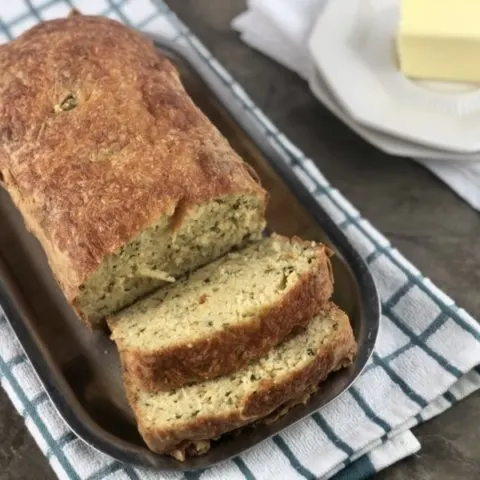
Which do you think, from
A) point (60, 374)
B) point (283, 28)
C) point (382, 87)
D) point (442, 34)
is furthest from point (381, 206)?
point (60, 374)

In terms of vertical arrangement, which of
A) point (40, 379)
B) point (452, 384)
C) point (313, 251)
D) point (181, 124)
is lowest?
point (452, 384)

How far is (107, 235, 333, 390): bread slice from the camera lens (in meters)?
2.24

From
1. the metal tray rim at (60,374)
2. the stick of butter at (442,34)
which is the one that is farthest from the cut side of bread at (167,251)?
the stick of butter at (442,34)

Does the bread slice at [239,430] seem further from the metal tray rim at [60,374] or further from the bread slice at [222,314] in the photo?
the bread slice at [222,314]

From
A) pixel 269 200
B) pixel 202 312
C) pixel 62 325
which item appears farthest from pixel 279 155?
pixel 62 325

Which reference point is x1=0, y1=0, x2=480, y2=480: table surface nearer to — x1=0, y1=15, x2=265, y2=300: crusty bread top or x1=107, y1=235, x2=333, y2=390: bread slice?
x1=107, y1=235, x2=333, y2=390: bread slice

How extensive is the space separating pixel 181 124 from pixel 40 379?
34.6 inches

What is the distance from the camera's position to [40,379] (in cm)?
238

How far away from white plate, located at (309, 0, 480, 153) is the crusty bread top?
66 cm

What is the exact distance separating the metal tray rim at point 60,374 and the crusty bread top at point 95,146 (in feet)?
0.64

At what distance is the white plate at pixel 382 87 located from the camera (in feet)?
9.69

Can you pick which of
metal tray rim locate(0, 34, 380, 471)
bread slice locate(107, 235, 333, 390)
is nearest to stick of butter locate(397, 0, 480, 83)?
metal tray rim locate(0, 34, 380, 471)

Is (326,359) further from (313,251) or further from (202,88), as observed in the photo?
(202,88)

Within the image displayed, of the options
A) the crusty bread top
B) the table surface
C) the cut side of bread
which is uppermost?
the crusty bread top
